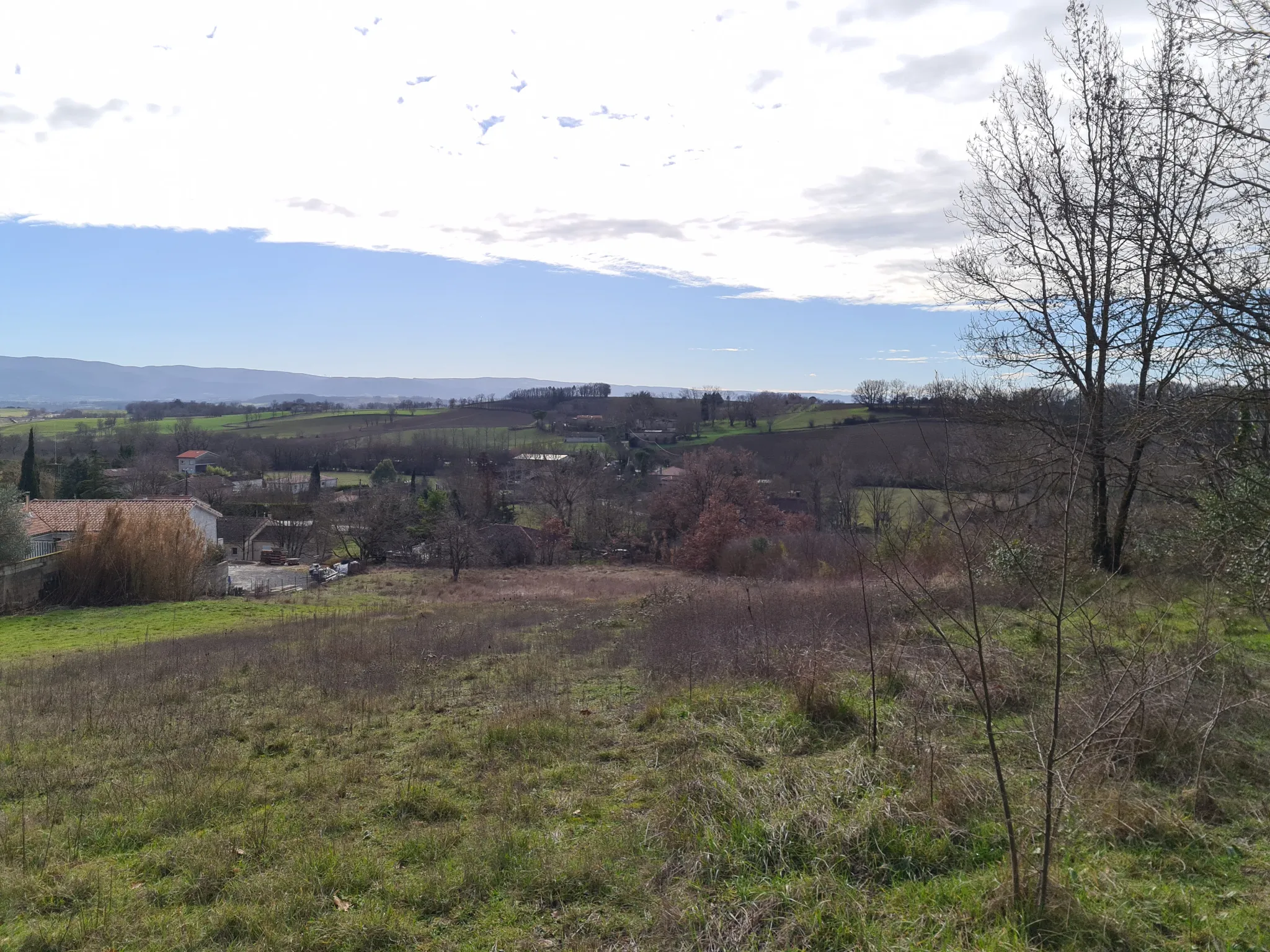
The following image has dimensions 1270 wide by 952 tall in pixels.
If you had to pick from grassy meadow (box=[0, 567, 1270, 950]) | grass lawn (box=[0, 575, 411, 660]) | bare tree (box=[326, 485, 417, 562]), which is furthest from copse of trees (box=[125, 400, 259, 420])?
grassy meadow (box=[0, 567, 1270, 950])

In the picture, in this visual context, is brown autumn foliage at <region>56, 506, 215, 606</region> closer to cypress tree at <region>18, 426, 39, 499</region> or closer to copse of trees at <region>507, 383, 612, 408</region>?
cypress tree at <region>18, 426, 39, 499</region>

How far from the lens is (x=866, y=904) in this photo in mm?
3549

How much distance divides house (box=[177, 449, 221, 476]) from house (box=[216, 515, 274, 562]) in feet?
86.6

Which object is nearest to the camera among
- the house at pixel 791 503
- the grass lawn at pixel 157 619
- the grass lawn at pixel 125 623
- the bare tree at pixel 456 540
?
the grass lawn at pixel 125 623

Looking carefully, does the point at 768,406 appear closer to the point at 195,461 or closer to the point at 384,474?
the point at 384,474

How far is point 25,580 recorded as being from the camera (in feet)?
84.5

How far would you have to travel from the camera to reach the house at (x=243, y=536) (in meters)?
44.3

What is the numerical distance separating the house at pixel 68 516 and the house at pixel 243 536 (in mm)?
11315

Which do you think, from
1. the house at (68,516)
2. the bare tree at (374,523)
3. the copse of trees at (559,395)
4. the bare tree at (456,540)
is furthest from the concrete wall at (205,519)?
the copse of trees at (559,395)

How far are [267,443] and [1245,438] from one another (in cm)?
8675

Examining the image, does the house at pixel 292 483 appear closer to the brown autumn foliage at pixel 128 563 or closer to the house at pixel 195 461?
the house at pixel 195 461

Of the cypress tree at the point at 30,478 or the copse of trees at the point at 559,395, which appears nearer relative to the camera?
the cypress tree at the point at 30,478

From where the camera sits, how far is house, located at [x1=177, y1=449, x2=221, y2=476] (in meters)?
69.7

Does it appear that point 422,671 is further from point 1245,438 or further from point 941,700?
point 1245,438
